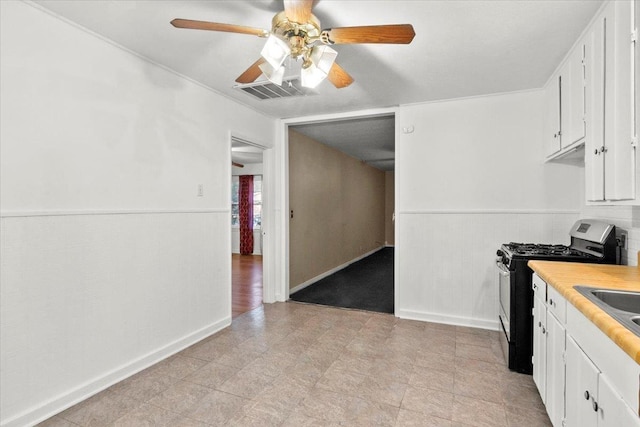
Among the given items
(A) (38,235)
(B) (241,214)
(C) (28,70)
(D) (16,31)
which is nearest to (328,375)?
(A) (38,235)

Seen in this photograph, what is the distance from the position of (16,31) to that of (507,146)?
387 cm

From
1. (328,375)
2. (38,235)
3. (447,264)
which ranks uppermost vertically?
(38,235)

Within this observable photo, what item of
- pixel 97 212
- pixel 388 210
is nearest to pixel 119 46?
pixel 97 212

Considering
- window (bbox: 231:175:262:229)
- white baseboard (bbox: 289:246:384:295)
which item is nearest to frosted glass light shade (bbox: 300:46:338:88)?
white baseboard (bbox: 289:246:384:295)

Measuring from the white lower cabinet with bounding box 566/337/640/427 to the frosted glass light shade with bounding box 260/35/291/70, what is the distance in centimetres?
188

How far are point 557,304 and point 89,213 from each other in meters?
2.79

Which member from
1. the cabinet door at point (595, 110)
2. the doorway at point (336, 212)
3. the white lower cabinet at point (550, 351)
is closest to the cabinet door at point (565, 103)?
the cabinet door at point (595, 110)

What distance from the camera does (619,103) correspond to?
1.66 m

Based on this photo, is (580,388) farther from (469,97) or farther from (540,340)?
(469,97)

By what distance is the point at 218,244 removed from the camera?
3.35 m

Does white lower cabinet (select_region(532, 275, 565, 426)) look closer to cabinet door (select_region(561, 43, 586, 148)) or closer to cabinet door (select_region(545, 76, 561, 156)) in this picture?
cabinet door (select_region(561, 43, 586, 148))

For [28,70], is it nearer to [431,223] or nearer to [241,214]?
[431,223]

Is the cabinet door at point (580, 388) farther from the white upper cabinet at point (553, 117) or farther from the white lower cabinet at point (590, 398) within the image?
the white upper cabinet at point (553, 117)

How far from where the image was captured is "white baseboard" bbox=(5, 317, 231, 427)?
1885mm
